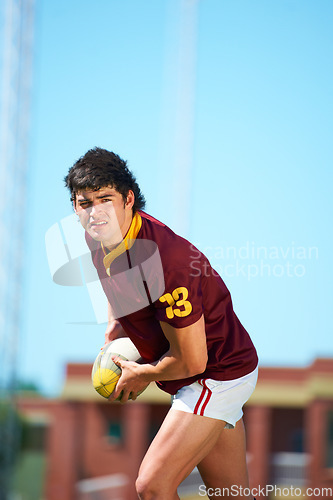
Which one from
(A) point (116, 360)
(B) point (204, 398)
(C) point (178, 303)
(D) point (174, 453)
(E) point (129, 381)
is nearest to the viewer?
(C) point (178, 303)

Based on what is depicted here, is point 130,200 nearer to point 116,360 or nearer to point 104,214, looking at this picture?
point 104,214

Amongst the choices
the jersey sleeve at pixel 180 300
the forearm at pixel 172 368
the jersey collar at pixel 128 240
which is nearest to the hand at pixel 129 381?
the forearm at pixel 172 368

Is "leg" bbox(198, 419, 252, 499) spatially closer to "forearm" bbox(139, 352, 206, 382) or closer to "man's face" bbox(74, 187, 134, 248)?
"forearm" bbox(139, 352, 206, 382)

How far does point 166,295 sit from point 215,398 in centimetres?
60

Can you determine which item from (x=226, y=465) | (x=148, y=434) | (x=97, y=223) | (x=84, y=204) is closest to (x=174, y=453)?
(x=226, y=465)

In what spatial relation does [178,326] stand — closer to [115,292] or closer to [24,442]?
[115,292]

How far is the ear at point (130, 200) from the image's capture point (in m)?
3.25

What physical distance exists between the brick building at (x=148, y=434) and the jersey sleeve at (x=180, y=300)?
17.4m

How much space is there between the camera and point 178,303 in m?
2.98

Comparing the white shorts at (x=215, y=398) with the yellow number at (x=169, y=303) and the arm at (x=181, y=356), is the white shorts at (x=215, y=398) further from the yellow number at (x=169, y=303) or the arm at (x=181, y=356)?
the yellow number at (x=169, y=303)

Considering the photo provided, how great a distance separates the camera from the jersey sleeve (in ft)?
9.75

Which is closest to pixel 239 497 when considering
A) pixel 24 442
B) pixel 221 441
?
pixel 221 441

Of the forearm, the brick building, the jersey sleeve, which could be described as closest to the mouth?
the jersey sleeve

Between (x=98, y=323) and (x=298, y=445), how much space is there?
880 inches
